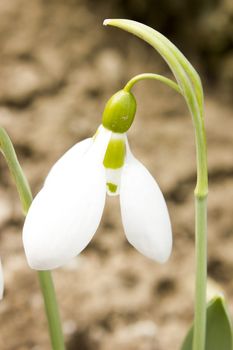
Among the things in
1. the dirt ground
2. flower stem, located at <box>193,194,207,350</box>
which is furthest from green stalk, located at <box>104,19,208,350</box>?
the dirt ground

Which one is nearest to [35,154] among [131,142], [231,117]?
[131,142]

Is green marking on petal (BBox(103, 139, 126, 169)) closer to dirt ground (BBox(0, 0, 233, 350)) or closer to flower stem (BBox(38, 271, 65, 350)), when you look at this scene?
flower stem (BBox(38, 271, 65, 350))

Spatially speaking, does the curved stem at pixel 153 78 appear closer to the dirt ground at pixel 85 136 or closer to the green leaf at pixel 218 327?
the green leaf at pixel 218 327

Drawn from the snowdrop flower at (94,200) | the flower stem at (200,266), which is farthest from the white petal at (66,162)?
the flower stem at (200,266)

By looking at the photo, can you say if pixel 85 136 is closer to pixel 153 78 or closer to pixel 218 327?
pixel 218 327

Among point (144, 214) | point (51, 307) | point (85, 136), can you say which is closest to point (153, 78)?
point (144, 214)
